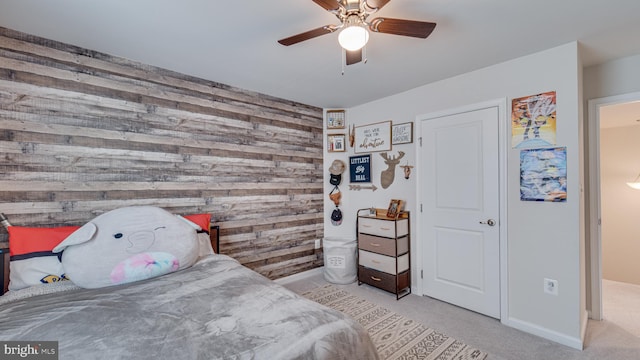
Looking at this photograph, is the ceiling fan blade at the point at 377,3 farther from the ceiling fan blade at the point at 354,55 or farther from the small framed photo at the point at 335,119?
the small framed photo at the point at 335,119

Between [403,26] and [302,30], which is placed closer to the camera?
[403,26]

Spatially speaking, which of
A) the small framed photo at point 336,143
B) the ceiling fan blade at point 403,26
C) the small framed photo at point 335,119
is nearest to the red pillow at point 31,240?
the ceiling fan blade at point 403,26

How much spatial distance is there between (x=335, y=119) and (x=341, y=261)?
6.41ft

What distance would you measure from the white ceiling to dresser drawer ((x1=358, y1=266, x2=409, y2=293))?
217cm

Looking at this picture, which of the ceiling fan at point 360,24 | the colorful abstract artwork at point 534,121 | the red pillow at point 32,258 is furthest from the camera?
the colorful abstract artwork at point 534,121

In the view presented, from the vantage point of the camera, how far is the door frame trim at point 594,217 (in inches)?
96.5

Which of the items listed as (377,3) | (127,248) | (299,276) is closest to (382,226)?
(299,276)

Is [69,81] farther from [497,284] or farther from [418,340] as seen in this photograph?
[497,284]

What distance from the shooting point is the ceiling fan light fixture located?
1.44m

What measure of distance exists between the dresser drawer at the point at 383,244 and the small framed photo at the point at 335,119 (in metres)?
1.58

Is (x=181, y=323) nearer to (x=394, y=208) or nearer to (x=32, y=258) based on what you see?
(x=32, y=258)

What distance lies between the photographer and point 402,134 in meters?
3.19

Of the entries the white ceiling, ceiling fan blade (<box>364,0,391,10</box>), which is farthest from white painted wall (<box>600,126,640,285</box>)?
ceiling fan blade (<box>364,0,391,10</box>)

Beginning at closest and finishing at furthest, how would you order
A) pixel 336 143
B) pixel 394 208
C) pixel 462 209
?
pixel 462 209 → pixel 394 208 → pixel 336 143
